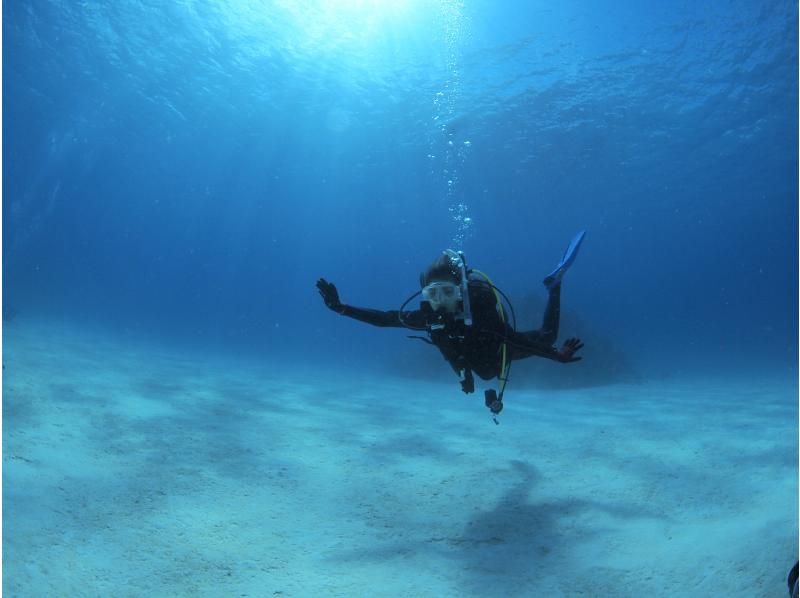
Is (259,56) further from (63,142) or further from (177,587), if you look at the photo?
(63,142)

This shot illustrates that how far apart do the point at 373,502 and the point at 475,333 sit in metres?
2.18

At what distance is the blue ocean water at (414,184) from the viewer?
4.94 meters

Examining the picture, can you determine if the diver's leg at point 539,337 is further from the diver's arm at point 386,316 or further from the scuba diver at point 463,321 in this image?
the diver's arm at point 386,316

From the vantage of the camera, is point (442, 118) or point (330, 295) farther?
point (442, 118)

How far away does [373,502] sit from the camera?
490 cm

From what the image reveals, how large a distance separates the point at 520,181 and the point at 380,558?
3935 centimetres

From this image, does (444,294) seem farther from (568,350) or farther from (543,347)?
(568,350)

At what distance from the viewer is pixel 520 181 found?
39.6 metres

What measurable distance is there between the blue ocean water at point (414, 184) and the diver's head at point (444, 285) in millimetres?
2163

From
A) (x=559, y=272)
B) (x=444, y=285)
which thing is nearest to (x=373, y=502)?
(x=444, y=285)

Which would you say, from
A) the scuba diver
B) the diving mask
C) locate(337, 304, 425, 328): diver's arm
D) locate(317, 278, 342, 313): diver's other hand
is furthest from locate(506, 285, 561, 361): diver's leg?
locate(317, 278, 342, 313): diver's other hand

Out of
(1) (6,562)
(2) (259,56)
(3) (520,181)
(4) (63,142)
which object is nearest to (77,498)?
(1) (6,562)

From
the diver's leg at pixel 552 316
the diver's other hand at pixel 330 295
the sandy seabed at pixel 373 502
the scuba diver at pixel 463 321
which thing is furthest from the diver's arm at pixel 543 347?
the diver's other hand at pixel 330 295

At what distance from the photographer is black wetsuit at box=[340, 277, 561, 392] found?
5.12 m
